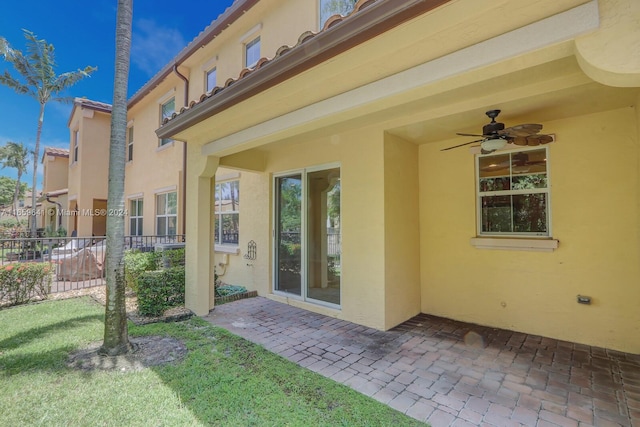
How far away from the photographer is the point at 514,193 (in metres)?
5.41

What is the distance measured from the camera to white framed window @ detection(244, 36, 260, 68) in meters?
8.33

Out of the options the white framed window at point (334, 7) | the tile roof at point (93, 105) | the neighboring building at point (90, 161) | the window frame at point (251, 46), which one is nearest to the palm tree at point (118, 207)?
the white framed window at point (334, 7)

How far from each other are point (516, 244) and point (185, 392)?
5.49 metres

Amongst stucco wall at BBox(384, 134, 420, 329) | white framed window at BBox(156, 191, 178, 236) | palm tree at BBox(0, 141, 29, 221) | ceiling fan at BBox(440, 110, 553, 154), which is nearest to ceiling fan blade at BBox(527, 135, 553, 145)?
ceiling fan at BBox(440, 110, 553, 154)

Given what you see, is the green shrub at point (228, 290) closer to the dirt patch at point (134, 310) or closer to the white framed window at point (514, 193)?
the dirt patch at point (134, 310)

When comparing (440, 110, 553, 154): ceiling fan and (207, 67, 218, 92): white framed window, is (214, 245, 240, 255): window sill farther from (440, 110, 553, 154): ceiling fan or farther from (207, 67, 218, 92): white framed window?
(440, 110, 553, 154): ceiling fan

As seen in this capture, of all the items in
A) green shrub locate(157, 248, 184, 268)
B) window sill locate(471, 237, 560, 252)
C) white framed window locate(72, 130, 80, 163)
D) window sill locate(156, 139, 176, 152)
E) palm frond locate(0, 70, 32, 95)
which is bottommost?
green shrub locate(157, 248, 184, 268)

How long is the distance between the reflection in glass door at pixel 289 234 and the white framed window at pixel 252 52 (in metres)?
3.78

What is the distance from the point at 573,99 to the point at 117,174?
653 centimetres

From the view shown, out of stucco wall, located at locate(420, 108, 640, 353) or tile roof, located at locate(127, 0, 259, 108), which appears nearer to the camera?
stucco wall, located at locate(420, 108, 640, 353)

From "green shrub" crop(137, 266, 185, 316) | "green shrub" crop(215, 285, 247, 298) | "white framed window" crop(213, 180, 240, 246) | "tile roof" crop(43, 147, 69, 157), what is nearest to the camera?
"green shrub" crop(137, 266, 185, 316)

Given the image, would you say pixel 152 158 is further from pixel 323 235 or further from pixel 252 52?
pixel 323 235

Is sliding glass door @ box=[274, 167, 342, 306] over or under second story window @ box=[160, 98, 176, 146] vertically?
under

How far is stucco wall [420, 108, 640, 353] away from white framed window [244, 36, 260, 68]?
235 inches
